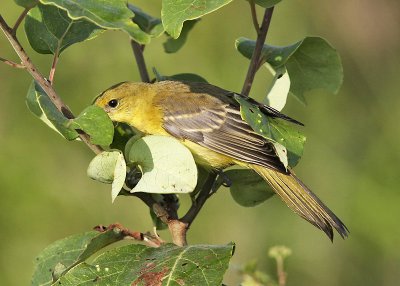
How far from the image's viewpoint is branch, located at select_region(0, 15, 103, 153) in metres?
2.08

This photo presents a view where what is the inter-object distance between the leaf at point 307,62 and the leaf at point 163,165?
50 cm

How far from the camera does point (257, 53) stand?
2.55m

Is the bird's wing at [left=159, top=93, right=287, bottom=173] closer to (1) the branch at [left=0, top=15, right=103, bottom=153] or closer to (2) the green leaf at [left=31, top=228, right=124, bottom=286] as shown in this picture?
(2) the green leaf at [left=31, top=228, right=124, bottom=286]

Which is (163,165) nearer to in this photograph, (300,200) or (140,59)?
(140,59)

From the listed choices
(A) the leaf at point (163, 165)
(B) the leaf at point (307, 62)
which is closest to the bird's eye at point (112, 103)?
(B) the leaf at point (307, 62)

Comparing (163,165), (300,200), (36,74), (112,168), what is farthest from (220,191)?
(36,74)

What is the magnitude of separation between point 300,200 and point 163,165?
854 mm

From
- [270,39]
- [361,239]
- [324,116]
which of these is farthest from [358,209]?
[270,39]

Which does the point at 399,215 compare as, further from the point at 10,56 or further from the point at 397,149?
the point at 10,56

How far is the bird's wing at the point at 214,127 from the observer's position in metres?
3.19

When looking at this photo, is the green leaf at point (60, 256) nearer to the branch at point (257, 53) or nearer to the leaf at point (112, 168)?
the leaf at point (112, 168)

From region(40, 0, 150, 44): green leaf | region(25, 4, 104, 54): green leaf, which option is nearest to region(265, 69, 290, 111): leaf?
region(25, 4, 104, 54): green leaf

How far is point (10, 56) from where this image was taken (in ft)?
16.6

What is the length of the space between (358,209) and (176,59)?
1.46 m
